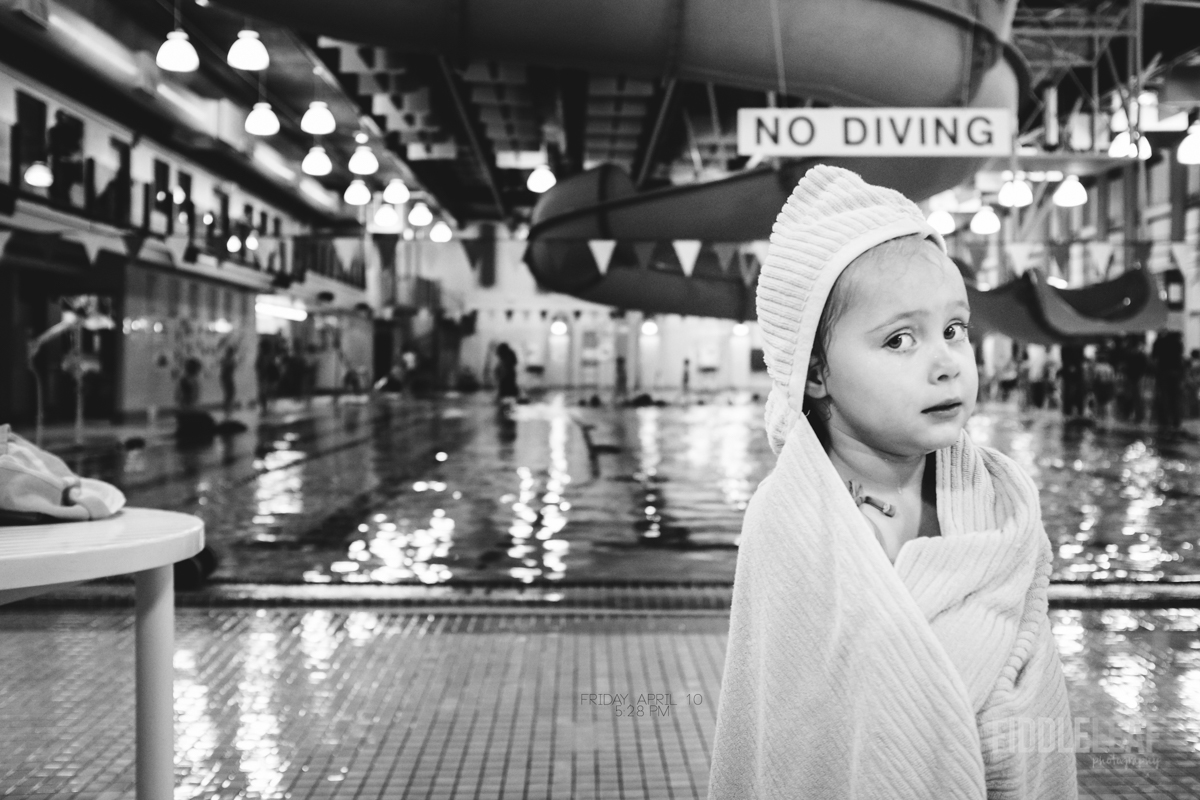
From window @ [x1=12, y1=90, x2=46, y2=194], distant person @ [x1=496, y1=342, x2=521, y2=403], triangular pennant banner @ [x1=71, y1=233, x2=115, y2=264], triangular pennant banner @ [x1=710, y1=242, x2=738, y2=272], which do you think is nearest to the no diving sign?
triangular pennant banner @ [x1=710, y1=242, x2=738, y2=272]

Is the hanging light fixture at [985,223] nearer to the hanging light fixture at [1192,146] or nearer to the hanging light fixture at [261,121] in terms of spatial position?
the hanging light fixture at [1192,146]

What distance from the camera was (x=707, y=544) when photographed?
621cm

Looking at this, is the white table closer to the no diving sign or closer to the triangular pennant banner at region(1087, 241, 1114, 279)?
the no diving sign

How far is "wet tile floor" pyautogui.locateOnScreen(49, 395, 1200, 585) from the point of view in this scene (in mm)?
5461

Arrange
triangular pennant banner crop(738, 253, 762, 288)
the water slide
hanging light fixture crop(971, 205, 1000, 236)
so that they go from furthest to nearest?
hanging light fixture crop(971, 205, 1000, 236)
triangular pennant banner crop(738, 253, 762, 288)
the water slide

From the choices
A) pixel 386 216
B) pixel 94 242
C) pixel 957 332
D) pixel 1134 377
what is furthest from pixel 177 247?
pixel 957 332

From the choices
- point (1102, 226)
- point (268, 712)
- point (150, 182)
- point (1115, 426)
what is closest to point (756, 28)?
point (268, 712)

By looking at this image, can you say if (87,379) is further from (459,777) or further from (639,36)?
(459,777)

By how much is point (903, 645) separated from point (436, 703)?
2315 mm

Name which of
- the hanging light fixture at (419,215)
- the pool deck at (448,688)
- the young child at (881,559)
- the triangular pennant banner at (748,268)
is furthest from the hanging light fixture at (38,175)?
the young child at (881,559)

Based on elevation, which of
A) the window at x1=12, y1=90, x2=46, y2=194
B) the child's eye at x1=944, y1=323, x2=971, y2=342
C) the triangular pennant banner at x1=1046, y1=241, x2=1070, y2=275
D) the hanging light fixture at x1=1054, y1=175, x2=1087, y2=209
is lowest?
the child's eye at x1=944, y1=323, x2=971, y2=342

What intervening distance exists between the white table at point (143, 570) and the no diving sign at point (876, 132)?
13.8 feet

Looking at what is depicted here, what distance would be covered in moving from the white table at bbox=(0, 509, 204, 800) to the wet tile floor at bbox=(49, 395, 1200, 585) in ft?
9.47

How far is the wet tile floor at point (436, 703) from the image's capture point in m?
2.52
